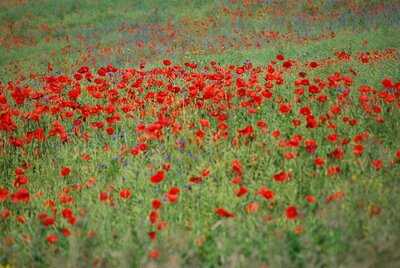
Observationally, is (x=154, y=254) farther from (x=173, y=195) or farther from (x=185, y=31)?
(x=185, y=31)

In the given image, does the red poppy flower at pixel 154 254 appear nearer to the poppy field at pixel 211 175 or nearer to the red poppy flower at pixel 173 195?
the poppy field at pixel 211 175

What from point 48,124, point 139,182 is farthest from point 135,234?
point 48,124

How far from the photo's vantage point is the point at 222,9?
16781mm

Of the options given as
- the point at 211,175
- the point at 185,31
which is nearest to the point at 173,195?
the point at 211,175

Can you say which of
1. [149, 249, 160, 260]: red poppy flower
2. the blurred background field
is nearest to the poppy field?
[149, 249, 160, 260]: red poppy flower

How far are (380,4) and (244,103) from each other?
12.0 metres

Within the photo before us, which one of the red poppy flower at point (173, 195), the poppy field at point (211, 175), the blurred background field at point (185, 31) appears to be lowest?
the blurred background field at point (185, 31)

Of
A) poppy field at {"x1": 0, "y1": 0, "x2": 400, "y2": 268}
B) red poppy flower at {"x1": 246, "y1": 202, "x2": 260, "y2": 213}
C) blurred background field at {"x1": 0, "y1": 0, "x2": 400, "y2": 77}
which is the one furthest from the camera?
blurred background field at {"x1": 0, "y1": 0, "x2": 400, "y2": 77}

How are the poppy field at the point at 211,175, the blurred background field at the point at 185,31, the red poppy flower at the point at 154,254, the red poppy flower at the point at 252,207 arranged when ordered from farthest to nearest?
the blurred background field at the point at 185,31 → the red poppy flower at the point at 252,207 → the poppy field at the point at 211,175 → the red poppy flower at the point at 154,254

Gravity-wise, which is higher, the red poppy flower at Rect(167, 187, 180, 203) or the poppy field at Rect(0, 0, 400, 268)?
the red poppy flower at Rect(167, 187, 180, 203)

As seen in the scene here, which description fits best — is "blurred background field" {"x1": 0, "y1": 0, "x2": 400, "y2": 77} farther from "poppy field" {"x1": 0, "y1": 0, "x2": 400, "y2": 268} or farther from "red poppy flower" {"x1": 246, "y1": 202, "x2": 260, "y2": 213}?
"red poppy flower" {"x1": 246, "y1": 202, "x2": 260, "y2": 213}

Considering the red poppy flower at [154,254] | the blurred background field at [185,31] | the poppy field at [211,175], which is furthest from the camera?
the blurred background field at [185,31]

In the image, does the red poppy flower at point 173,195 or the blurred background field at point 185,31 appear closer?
the red poppy flower at point 173,195

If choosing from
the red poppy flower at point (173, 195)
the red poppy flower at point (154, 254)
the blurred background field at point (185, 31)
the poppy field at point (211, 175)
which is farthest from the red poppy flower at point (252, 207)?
the blurred background field at point (185, 31)
